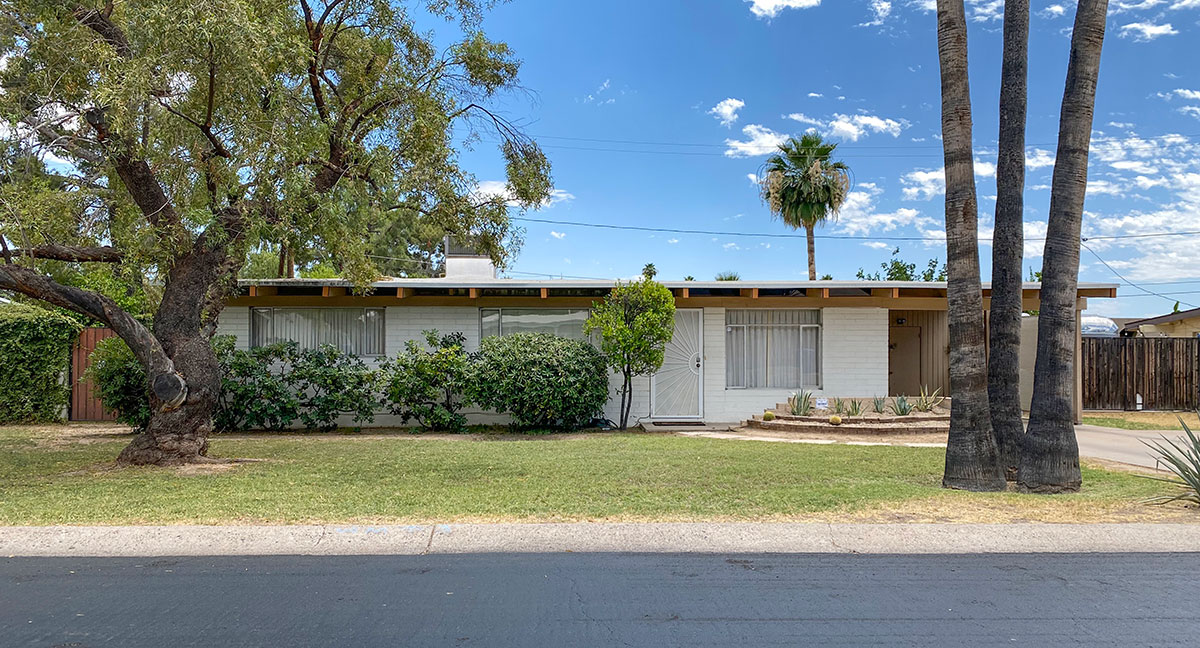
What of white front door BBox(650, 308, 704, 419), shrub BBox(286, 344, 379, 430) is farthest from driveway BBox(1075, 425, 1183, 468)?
shrub BBox(286, 344, 379, 430)

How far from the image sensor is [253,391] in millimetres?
14680

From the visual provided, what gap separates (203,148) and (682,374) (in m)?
9.49

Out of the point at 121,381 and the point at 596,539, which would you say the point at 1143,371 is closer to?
the point at 596,539

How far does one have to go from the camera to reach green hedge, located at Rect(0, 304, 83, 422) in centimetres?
1572

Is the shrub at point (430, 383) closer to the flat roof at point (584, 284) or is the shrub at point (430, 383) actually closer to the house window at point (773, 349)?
the flat roof at point (584, 284)

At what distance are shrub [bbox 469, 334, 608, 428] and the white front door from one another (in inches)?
73.2

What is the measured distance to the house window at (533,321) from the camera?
16484mm

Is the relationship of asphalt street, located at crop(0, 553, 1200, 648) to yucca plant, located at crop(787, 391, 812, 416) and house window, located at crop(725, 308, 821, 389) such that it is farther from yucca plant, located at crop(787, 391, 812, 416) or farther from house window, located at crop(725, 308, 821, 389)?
house window, located at crop(725, 308, 821, 389)

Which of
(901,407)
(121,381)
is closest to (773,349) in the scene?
(901,407)

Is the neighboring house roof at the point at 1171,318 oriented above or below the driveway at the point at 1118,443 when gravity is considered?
above

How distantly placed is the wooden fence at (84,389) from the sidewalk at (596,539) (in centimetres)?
1105

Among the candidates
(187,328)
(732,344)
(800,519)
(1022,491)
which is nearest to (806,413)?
(732,344)

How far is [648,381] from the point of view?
53.9ft

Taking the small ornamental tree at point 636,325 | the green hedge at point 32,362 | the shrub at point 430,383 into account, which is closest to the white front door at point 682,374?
the small ornamental tree at point 636,325
